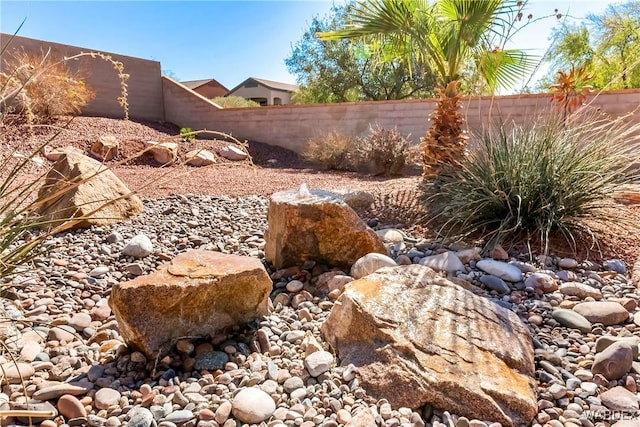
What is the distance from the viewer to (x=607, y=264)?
2984mm

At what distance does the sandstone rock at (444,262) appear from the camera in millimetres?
2947


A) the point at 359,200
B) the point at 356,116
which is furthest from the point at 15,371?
the point at 356,116

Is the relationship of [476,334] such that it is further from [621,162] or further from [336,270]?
[621,162]

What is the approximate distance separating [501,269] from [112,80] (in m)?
12.5

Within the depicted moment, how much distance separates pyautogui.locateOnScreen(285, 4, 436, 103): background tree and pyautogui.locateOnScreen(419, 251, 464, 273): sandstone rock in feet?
43.2

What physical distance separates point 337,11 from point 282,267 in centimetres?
1585

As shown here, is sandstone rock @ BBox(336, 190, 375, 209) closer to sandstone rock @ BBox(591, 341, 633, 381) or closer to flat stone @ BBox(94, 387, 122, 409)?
sandstone rock @ BBox(591, 341, 633, 381)

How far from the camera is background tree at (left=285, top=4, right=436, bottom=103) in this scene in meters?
A: 15.6

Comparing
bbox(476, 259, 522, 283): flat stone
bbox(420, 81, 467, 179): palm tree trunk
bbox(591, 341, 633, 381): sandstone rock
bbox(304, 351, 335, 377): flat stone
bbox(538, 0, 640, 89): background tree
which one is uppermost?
bbox(538, 0, 640, 89): background tree

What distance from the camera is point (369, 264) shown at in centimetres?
290

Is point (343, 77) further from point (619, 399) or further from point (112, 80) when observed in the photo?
point (619, 399)

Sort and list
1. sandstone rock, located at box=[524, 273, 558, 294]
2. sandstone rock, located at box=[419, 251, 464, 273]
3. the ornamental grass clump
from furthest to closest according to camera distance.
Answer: the ornamental grass clump → sandstone rock, located at box=[419, 251, 464, 273] → sandstone rock, located at box=[524, 273, 558, 294]

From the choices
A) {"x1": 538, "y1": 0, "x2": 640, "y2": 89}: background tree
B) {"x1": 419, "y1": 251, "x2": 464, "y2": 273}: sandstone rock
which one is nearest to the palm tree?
{"x1": 419, "y1": 251, "x2": 464, "y2": 273}: sandstone rock

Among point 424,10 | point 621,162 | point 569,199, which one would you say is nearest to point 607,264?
point 569,199
